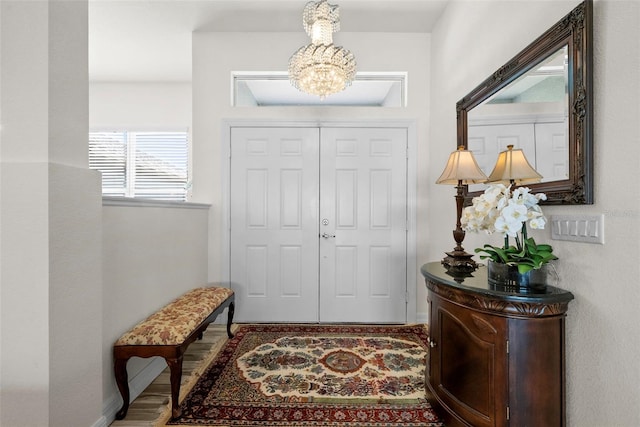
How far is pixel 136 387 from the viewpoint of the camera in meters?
2.02

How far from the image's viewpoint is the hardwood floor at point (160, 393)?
5.90 ft

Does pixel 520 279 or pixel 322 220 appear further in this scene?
pixel 322 220

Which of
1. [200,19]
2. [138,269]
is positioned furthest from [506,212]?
[200,19]

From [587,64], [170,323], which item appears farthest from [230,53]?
[587,64]

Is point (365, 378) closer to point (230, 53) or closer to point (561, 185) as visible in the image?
point (561, 185)

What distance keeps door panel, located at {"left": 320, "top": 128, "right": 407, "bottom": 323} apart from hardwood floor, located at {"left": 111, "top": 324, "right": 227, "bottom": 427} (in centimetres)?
122

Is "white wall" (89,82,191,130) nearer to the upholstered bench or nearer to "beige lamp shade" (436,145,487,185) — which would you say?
the upholstered bench

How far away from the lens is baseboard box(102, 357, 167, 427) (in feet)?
5.77

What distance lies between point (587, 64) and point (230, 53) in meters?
3.12

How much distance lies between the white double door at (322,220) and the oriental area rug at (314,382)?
397 millimetres

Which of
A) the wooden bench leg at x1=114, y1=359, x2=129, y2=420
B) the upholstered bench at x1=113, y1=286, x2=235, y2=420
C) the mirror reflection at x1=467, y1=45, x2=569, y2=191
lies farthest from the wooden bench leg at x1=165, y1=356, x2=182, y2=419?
the mirror reflection at x1=467, y1=45, x2=569, y2=191

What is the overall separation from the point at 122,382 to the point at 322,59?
241cm

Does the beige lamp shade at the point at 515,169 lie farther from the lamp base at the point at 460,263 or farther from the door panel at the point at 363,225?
the door panel at the point at 363,225

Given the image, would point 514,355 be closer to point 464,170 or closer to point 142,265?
point 464,170
